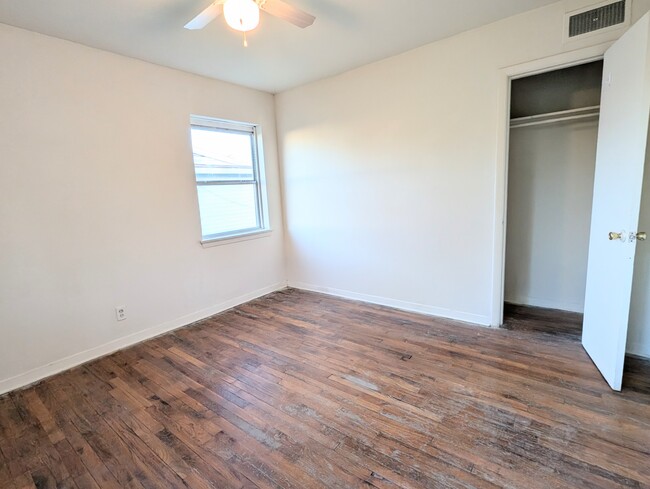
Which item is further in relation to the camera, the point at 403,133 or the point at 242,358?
the point at 403,133

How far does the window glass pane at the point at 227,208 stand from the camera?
12.0 ft

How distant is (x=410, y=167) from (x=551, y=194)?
57.0 inches

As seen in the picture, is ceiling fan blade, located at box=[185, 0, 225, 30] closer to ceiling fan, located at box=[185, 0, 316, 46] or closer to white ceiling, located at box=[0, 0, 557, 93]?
ceiling fan, located at box=[185, 0, 316, 46]

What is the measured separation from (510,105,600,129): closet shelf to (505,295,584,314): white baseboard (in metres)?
1.79

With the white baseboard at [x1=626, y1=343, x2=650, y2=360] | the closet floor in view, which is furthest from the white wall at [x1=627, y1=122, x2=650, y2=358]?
the closet floor

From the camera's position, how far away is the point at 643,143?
182 cm

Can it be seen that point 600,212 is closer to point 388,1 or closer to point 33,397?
point 388,1

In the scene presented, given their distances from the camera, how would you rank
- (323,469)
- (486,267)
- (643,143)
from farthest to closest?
(486,267) → (643,143) → (323,469)

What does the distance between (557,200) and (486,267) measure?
1.11 meters

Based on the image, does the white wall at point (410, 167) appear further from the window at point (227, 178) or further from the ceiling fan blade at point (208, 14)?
the ceiling fan blade at point (208, 14)

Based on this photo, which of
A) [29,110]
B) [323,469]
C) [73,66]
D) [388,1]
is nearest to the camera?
[323,469]

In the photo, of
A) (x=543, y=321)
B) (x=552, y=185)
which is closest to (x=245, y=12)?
(x=552, y=185)

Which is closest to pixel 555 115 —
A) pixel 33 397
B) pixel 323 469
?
pixel 323 469

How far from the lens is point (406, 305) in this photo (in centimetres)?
356
